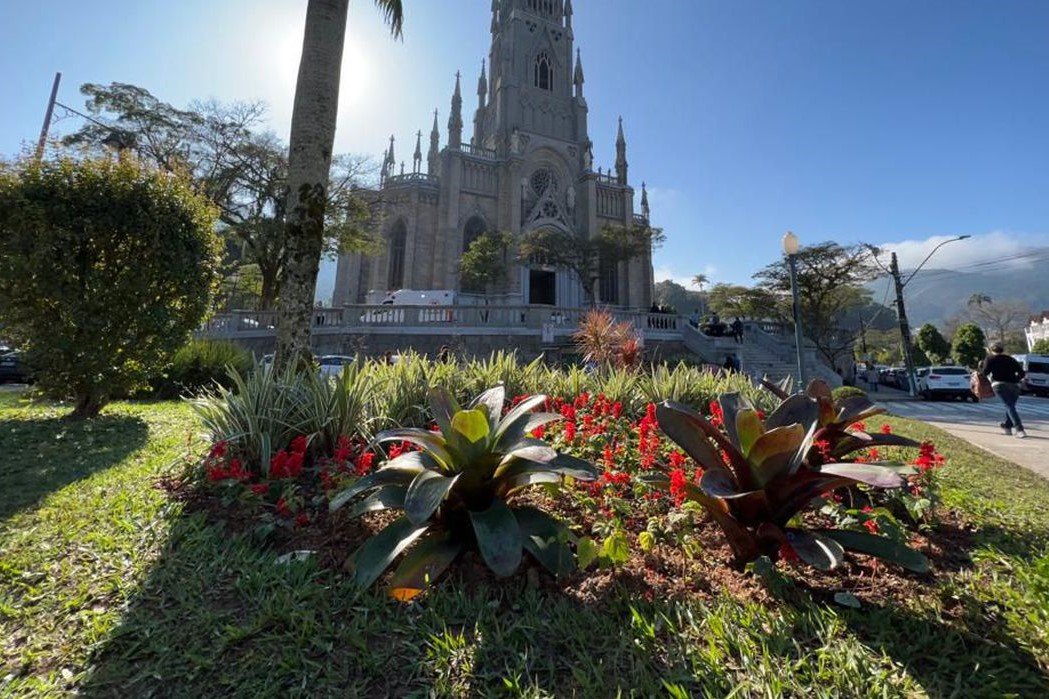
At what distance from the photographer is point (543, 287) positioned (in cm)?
4088

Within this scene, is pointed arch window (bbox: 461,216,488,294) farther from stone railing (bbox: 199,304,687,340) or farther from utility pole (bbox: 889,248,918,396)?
utility pole (bbox: 889,248,918,396)

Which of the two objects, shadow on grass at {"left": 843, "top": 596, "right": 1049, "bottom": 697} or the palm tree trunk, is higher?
the palm tree trunk

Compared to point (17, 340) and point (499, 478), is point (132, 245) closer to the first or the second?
point (17, 340)

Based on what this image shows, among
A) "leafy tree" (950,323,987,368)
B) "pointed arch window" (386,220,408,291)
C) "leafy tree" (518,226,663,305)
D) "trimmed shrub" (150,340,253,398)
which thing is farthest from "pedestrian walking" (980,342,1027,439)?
"leafy tree" (950,323,987,368)

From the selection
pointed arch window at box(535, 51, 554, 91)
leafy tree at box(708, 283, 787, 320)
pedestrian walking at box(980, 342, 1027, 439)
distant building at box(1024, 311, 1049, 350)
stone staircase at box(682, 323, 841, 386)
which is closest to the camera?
pedestrian walking at box(980, 342, 1027, 439)

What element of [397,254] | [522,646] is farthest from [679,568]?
[397,254]

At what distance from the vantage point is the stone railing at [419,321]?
1889 centimetres

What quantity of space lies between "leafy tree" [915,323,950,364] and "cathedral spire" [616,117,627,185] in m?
31.1

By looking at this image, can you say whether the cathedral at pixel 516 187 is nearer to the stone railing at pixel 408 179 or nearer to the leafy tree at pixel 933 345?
the stone railing at pixel 408 179

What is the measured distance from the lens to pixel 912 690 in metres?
1.50

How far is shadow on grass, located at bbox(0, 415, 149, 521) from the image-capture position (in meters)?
3.59

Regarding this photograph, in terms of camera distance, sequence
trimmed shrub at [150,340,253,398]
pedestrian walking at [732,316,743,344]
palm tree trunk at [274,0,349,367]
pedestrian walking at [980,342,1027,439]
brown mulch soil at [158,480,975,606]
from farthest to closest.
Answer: pedestrian walking at [732,316,743,344] < trimmed shrub at [150,340,253,398] < pedestrian walking at [980,342,1027,439] < palm tree trunk at [274,0,349,367] < brown mulch soil at [158,480,975,606]

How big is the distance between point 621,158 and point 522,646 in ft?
157

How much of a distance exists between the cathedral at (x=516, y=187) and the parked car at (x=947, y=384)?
1896 cm
